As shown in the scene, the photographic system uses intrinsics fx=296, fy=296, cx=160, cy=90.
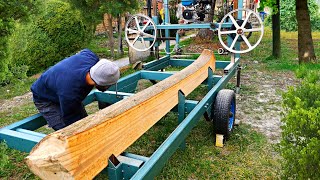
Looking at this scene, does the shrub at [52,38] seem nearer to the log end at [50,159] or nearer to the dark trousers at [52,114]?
the dark trousers at [52,114]

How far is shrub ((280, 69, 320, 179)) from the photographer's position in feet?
6.40

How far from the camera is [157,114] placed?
292cm

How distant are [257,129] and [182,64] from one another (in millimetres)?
2533

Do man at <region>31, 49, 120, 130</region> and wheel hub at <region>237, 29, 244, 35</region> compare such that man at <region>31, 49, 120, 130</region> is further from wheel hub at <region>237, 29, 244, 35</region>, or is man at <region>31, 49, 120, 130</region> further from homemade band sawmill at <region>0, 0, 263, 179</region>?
wheel hub at <region>237, 29, 244, 35</region>

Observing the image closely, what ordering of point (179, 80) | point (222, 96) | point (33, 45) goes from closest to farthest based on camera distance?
point (179, 80) → point (222, 96) → point (33, 45)

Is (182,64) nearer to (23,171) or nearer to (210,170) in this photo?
(210,170)

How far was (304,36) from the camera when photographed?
8281 mm

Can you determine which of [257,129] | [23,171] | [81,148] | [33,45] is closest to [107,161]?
[81,148]

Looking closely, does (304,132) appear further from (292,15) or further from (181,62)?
(292,15)

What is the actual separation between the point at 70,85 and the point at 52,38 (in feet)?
21.3

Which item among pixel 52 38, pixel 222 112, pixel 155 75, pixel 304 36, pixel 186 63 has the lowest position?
pixel 222 112

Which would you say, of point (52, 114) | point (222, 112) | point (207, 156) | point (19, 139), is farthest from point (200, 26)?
point (19, 139)

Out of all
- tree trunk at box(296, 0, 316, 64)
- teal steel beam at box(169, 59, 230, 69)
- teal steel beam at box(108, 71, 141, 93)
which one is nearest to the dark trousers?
teal steel beam at box(108, 71, 141, 93)

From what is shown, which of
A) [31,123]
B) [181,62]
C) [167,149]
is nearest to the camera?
[167,149]
